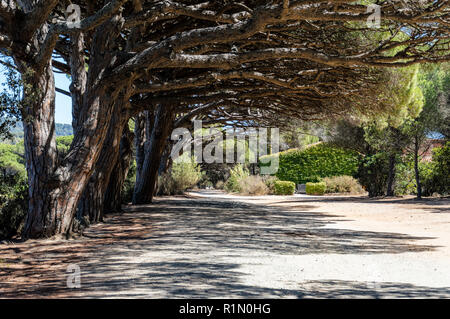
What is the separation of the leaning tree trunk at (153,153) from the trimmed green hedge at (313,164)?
1680cm

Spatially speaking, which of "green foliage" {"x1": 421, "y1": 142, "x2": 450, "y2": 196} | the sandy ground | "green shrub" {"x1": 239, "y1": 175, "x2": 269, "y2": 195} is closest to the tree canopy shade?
the sandy ground

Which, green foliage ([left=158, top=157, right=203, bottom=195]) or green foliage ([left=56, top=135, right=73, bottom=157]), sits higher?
green foliage ([left=56, top=135, right=73, bottom=157])

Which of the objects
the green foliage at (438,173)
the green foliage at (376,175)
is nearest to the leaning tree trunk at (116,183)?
the green foliage at (438,173)

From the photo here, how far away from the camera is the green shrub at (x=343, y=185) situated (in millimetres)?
27719

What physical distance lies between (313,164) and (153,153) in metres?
17.8

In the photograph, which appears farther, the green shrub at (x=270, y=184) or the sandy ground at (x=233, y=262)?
the green shrub at (x=270, y=184)

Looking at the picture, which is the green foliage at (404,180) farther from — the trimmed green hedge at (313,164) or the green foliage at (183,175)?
the green foliage at (183,175)

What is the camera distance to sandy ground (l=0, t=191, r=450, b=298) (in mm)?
4191

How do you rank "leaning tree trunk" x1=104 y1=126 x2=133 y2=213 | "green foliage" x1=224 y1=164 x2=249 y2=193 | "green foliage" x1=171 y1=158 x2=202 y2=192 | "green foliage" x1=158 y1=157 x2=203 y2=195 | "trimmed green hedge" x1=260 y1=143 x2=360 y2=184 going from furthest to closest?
"trimmed green hedge" x1=260 y1=143 x2=360 y2=184 < "green foliage" x1=224 y1=164 x2=249 y2=193 < "green foliage" x1=171 y1=158 x2=202 y2=192 < "green foliage" x1=158 y1=157 x2=203 y2=195 < "leaning tree trunk" x1=104 y1=126 x2=133 y2=213

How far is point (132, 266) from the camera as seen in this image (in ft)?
17.4

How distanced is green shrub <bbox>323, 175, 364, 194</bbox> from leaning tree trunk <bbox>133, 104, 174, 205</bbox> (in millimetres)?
15415

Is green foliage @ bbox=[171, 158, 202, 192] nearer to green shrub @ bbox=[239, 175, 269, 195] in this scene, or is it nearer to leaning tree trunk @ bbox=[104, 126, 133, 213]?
green shrub @ bbox=[239, 175, 269, 195]

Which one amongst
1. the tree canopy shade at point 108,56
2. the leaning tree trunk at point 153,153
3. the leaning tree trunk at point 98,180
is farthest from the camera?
the leaning tree trunk at point 153,153

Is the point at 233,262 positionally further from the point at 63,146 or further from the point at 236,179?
the point at 236,179
